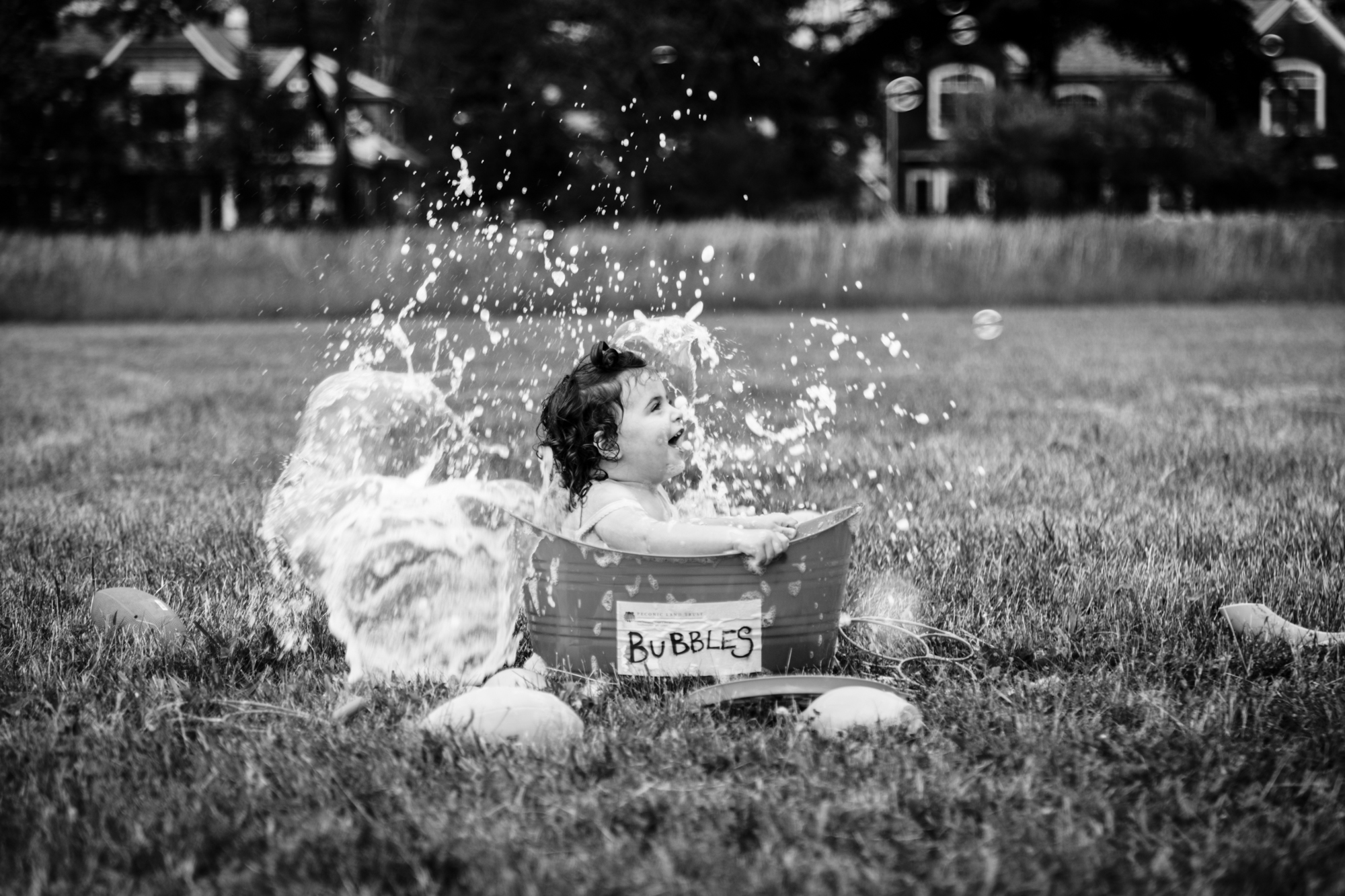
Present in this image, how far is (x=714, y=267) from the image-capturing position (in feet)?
49.7

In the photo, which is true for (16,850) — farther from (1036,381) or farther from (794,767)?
(1036,381)

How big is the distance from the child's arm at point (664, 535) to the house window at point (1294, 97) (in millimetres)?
24866

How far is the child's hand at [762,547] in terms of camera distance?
2.24 meters

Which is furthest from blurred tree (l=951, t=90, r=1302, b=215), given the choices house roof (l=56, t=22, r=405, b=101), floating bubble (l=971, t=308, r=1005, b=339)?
house roof (l=56, t=22, r=405, b=101)

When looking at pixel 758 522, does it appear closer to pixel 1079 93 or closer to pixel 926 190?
pixel 1079 93

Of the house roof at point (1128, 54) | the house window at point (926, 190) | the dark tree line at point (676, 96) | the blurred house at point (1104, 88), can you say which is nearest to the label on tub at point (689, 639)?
the dark tree line at point (676, 96)

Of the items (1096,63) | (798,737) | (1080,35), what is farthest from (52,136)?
(798,737)

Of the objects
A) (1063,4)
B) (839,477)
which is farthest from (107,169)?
(839,477)

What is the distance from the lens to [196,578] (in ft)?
10.3

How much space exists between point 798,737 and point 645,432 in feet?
2.47

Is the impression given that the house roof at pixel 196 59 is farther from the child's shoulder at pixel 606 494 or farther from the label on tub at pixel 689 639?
the label on tub at pixel 689 639

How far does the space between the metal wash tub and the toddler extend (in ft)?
0.60

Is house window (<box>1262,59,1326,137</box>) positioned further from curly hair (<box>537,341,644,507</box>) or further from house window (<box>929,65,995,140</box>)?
curly hair (<box>537,341,644,507</box>)

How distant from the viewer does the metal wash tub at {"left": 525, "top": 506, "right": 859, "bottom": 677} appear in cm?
229
